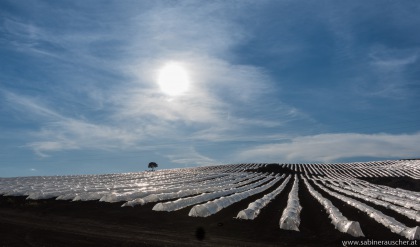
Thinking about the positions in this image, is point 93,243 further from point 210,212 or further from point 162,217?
point 210,212

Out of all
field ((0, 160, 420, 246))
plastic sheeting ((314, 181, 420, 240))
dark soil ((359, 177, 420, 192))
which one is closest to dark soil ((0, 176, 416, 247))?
field ((0, 160, 420, 246))

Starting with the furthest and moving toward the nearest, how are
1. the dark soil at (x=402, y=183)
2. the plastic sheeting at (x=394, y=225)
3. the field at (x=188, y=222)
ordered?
the dark soil at (x=402, y=183) < the plastic sheeting at (x=394, y=225) < the field at (x=188, y=222)

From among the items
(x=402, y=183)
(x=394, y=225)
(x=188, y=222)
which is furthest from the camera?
(x=402, y=183)

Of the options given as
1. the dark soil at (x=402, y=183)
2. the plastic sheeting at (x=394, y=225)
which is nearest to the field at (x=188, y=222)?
the plastic sheeting at (x=394, y=225)

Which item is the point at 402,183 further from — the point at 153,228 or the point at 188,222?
the point at 153,228

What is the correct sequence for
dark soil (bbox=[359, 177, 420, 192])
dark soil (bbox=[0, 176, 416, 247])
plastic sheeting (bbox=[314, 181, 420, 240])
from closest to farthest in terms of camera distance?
dark soil (bbox=[0, 176, 416, 247])
plastic sheeting (bbox=[314, 181, 420, 240])
dark soil (bbox=[359, 177, 420, 192])

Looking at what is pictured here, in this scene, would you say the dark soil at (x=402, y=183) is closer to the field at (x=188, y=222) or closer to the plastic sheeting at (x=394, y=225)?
the field at (x=188, y=222)

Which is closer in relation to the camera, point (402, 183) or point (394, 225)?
point (394, 225)

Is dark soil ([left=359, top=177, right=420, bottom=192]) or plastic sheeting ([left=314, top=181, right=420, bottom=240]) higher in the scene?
dark soil ([left=359, top=177, right=420, bottom=192])

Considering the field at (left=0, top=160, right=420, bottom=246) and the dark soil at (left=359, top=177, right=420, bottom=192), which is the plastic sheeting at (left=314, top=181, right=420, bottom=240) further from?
the dark soil at (left=359, top=177, right=420, bottom=192)

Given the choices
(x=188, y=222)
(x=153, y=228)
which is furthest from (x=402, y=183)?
(x=153, y=228)

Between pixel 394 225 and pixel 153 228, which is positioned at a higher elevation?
pixel 153 228

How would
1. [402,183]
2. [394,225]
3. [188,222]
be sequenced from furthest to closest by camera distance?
[402,183]
[188,222]
[394,225]

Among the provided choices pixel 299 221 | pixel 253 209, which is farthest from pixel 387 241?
pixel 253 209
